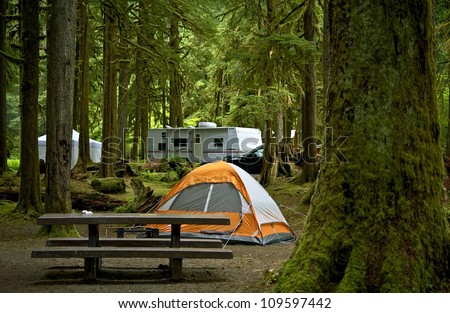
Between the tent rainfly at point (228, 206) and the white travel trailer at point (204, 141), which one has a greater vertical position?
the white travel trailer at point (204, 141)

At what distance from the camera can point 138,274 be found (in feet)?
23.2

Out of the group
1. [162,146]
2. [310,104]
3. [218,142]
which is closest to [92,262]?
[310,104]

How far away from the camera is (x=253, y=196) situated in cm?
1068

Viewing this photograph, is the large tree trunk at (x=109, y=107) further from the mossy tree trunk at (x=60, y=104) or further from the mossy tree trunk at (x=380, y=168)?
the mossy tree trunk at (x=380, y=168)

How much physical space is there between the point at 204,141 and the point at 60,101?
19120 millimetres

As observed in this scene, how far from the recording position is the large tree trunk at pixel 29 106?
41.2ft

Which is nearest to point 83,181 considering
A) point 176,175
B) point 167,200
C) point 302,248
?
point 176,175

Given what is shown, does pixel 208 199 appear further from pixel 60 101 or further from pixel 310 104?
pixel 310 104

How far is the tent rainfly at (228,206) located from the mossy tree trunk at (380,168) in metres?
5.18

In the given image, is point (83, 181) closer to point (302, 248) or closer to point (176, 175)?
point (176, 175)

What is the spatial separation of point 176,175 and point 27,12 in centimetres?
1162

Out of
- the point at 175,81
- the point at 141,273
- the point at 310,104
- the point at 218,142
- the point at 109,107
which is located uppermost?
the point at 175,81

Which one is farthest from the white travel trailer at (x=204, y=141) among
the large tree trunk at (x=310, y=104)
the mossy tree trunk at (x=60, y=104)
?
the mossy tree trunk at (x=60, y=104)

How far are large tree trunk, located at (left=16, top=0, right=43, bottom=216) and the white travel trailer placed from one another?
15.8m
